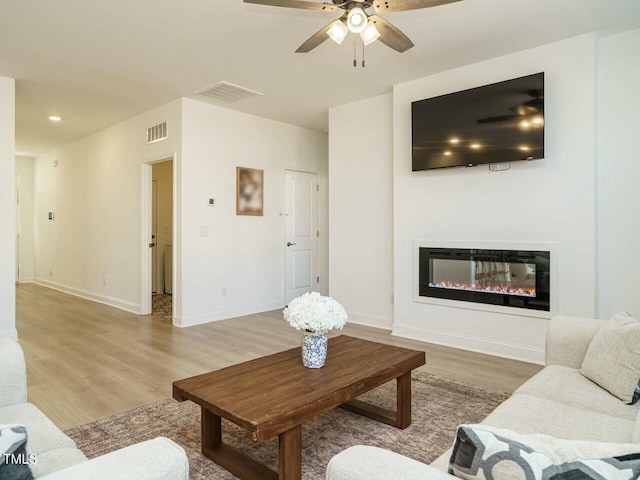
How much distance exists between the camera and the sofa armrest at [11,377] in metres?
1.61

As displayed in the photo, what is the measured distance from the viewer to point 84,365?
344cm

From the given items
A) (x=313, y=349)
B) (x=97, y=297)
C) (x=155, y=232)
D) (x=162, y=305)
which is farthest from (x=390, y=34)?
(x=155, y=232)

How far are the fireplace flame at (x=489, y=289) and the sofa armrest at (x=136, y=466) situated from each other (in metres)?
3.37

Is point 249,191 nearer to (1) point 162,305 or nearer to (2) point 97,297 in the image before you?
(1) point 162,305

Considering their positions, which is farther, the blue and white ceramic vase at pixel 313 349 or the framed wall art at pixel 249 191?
the framed wall art at pixel 249 191

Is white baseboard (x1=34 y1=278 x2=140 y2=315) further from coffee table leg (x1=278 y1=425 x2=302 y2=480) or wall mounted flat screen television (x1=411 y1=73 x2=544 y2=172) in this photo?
coffee table leg (x1=278 y1=425 x2=302 y2=480)

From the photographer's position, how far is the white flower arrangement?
198 cm

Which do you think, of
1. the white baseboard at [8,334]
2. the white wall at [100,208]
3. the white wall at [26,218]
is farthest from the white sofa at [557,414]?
the white wall at [26,218]

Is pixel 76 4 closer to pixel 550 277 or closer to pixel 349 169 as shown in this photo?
pixel 349 169

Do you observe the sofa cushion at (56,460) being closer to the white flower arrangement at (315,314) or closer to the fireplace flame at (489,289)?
the white flower arrangement at (315,314)

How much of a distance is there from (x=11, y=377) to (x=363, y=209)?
386 cm

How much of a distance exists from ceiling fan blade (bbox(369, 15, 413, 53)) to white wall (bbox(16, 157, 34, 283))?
9.12 metres

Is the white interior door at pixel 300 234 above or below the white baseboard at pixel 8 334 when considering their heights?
above

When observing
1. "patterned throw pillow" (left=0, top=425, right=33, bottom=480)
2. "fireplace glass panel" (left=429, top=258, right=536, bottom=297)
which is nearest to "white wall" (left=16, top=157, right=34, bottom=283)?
"fireplace glass panel" (left=429, top=258, right=536, bottom=297)
